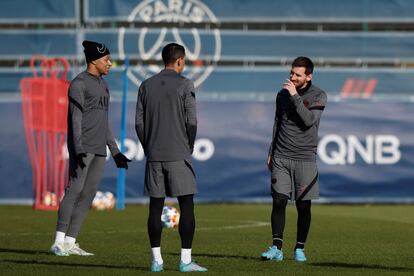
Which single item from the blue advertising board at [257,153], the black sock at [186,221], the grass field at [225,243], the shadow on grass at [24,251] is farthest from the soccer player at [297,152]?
the blue advertising board at [257,153]

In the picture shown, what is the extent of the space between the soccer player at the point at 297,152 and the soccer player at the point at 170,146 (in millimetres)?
1416

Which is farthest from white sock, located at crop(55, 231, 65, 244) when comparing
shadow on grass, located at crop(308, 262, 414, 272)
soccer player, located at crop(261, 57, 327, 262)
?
shadow on grass, located at crop(308, 262, 414, 272)

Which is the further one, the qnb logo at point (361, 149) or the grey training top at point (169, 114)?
the qnb logo at point (361, 149)

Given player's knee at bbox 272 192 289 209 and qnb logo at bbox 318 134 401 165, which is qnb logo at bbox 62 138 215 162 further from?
player's knee at bbox 272 192 289 209

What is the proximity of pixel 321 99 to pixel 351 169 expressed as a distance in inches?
392

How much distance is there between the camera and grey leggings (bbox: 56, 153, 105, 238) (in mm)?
11242

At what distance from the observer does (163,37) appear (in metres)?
20.8

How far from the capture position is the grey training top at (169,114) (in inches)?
375

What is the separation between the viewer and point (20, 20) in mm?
20969

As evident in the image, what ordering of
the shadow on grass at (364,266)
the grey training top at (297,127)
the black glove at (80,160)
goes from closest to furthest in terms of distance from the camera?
the shadow on grass at (364,266), the grey training top at (297,127), the black glove at (80,160)

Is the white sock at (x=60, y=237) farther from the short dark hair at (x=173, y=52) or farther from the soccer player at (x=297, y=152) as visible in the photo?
the short dark hair at (x=173, y=52)

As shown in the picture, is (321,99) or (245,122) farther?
(245,122)

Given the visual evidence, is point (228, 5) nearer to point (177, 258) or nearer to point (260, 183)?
point (260, 183)

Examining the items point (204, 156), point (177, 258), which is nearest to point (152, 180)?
point (177, 258)
